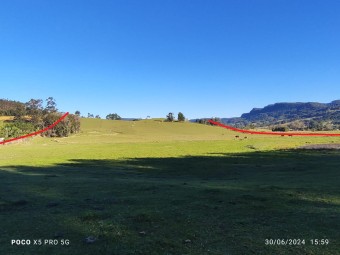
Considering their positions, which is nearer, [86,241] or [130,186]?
[86,241]

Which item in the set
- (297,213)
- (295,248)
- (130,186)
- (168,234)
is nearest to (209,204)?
(297,213)

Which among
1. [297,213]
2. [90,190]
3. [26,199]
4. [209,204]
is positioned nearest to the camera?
[297,213]

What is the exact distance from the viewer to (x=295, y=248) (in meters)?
9.29

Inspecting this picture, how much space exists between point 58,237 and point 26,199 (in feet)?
24.7

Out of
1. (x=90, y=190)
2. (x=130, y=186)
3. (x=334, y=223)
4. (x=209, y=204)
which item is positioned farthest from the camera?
(x=130, y=186)

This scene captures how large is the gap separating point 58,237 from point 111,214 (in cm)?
300

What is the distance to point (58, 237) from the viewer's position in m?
10.6

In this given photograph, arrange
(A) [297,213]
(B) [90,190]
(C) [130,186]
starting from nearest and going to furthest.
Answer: (A) [297,213] → (B) [90,190] → (C) [130,186]

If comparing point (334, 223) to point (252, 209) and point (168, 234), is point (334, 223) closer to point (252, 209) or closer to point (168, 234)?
point (252, 209)

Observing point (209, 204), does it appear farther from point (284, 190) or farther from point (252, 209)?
point (284, 190)

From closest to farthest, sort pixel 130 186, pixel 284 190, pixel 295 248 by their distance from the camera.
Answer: pixel 295 248 → pixel 284 190 → pixel 130 186

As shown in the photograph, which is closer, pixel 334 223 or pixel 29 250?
pixel 29 250

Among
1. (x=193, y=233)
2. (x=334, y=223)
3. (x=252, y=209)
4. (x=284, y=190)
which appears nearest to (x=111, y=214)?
(x=193, y=233)

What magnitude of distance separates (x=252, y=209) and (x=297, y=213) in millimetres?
1676
